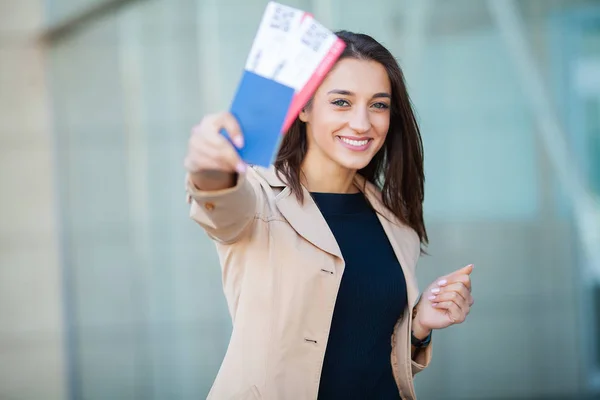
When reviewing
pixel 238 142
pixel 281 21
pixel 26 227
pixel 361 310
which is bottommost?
pixel 361 310

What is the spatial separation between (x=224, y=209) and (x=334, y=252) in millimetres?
438

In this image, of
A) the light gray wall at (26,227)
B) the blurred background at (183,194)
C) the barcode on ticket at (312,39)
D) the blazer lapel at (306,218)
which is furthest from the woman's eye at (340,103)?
the light gray wall at (26,227)

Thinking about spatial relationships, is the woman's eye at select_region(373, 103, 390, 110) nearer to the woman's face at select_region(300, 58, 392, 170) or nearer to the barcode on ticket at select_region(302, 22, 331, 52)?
the woman's face at select_region(300, 58, 392, 170)

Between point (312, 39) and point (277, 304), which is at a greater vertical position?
point (312, 39)

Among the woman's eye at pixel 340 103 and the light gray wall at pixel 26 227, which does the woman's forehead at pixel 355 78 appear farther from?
the light gray wall at pixel 26 227

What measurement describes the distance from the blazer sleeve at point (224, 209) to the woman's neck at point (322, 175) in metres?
0.42

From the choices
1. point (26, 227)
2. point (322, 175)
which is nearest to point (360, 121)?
point (322, 175)

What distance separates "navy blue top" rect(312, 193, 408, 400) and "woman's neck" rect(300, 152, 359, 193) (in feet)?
0.10

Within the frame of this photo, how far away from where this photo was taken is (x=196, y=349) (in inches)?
198

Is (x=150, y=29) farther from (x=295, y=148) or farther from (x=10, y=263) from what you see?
(x=295, y=148)

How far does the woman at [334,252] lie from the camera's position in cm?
208

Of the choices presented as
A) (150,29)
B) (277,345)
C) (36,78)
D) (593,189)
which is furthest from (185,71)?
(277,345)

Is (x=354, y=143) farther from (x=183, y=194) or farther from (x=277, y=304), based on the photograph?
(x=183, y=194)

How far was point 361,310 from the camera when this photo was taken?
7.29 ft
